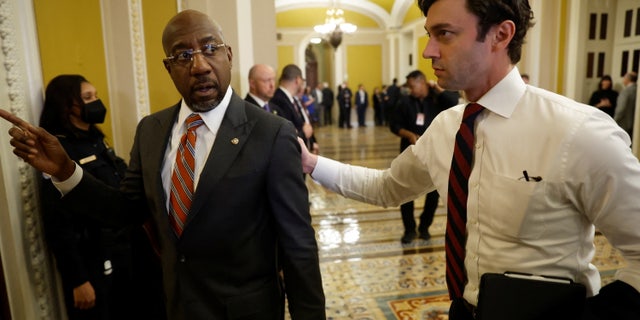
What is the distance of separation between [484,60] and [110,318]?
6.68 ft

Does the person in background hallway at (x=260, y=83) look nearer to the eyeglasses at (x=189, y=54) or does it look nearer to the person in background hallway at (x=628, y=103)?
the eyeglasses at (x=189, y=54)

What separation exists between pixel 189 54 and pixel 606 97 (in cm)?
790

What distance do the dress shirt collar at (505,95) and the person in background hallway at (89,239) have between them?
4.78 ft

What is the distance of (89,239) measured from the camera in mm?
2006

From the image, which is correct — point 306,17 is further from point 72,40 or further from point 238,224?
point 238,224

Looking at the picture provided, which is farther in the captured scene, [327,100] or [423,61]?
[327,100]

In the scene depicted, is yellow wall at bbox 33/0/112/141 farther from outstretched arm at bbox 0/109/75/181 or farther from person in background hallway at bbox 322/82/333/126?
person in background hallway at bbox 322/82/333/126

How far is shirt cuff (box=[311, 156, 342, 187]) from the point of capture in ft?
5.49

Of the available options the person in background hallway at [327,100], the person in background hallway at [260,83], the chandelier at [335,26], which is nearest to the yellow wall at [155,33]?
the person in background hallway at [260,83]

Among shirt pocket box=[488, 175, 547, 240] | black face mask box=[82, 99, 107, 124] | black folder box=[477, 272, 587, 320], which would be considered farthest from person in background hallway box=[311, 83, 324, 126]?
black folder box=[477, 272, 587, 320]

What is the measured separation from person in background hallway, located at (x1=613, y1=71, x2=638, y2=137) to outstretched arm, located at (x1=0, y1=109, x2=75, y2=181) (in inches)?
304

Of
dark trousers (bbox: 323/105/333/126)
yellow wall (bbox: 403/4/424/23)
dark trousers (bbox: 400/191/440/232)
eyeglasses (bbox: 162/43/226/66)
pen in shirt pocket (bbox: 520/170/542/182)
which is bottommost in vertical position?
dark trousers (bbox: 323/105/333/126)

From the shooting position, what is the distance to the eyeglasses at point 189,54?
1312 mm

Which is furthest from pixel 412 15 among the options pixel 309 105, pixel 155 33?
pixel 155 33
